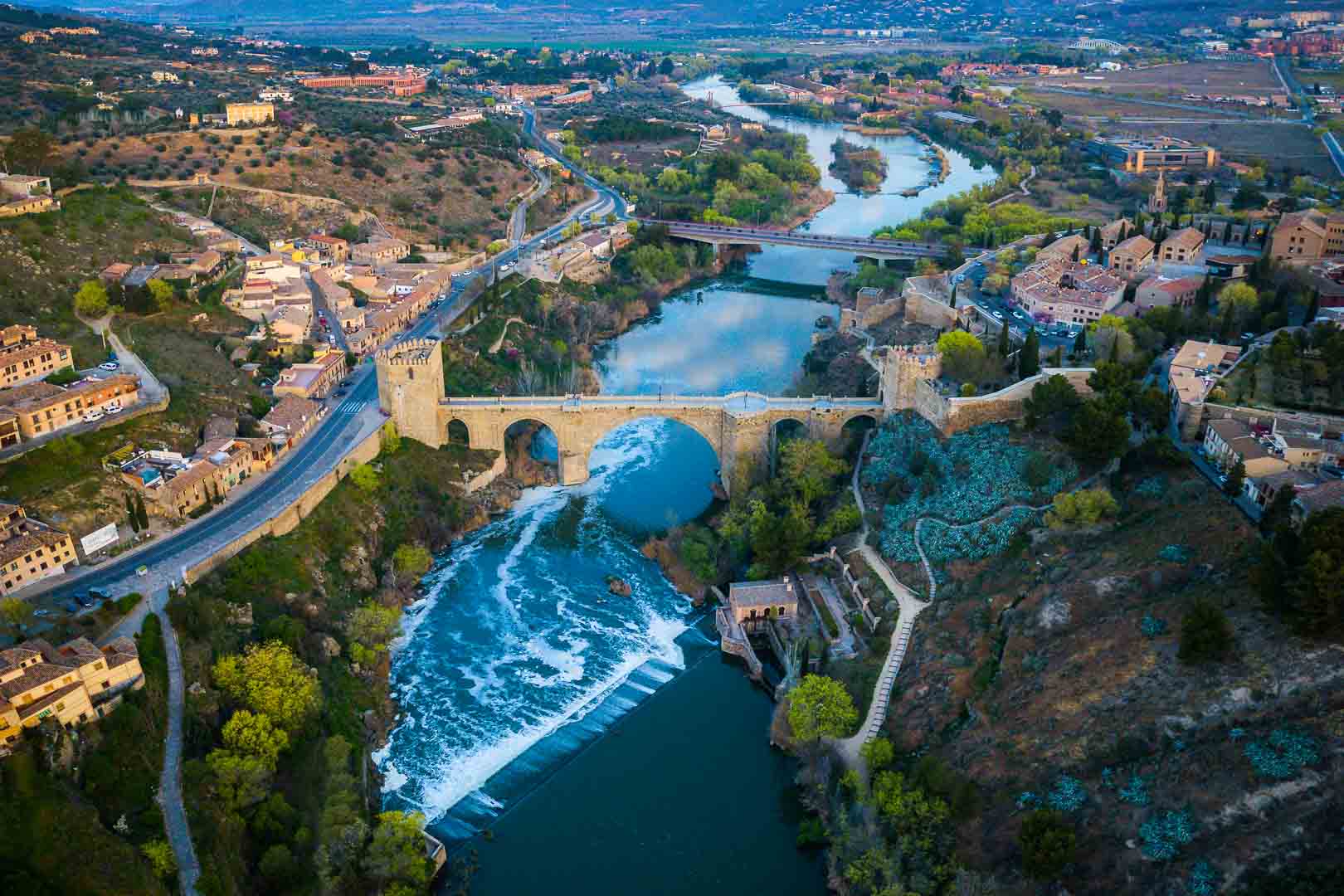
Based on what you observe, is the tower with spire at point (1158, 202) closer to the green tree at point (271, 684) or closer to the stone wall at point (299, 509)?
the stone wall at point (299, 509)

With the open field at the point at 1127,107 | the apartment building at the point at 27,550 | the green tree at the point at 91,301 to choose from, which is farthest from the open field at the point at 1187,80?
the apartment building at the point at 27,550

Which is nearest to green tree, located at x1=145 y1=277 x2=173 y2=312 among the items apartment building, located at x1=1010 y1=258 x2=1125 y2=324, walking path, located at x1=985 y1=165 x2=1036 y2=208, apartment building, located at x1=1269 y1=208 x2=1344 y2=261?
apartment building, located at x1=1010 y1=258 x2=1125 y2=324

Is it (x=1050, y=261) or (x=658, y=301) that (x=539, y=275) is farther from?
(x=1050, y=261)

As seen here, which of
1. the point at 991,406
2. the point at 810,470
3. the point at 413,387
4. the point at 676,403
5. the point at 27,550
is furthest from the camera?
the point at 676,403

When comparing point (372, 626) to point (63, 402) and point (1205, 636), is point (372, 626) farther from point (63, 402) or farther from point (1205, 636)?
point (1205, 636)

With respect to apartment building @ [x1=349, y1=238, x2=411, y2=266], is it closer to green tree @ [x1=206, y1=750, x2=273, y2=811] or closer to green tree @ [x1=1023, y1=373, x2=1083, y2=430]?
green tree @ [x1=1023, y1=373, x2=1083, y2=430]

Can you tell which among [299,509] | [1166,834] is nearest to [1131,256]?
[1166,834]

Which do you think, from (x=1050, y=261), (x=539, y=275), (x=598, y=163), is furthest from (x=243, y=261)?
(x=598, y=163)

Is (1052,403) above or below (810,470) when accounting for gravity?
above
